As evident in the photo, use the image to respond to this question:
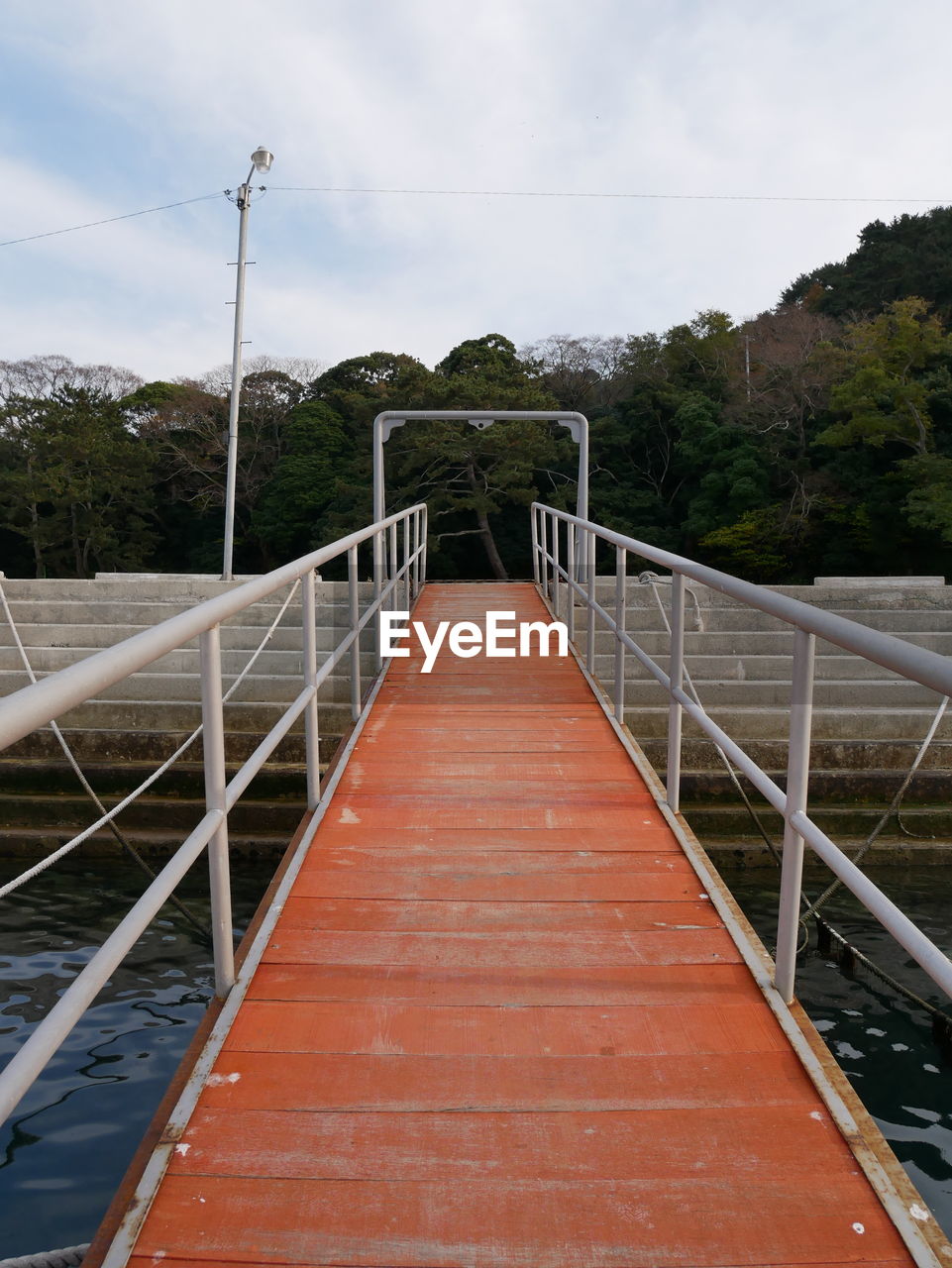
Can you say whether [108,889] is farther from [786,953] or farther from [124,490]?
[124,490]

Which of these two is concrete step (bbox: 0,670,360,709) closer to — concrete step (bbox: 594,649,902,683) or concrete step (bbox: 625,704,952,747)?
concrete step (bbox: 625,704,952,747)

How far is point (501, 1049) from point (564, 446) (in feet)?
95.3

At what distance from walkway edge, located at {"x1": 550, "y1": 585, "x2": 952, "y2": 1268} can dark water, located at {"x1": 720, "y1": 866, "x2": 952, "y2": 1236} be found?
1.11 m

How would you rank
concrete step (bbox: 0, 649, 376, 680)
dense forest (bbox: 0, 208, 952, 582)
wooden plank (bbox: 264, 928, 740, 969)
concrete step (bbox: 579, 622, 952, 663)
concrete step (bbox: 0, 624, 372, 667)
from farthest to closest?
dense forest (bbox: 0, 208, 952, 582), concrete step (bbox: 0, 624, 372, 667), concrete step (bbox: 579, 622, 952, 663), concrete step (bbox: 0, 649, 376, 680), wooden plank (bbox: 264, 928, 740, 969)

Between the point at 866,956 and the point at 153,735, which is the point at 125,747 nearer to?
the point at 153,735

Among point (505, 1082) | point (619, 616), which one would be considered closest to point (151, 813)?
point (619, 616)

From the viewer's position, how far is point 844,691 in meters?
7.44

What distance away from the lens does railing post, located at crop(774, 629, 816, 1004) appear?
7.26 feet

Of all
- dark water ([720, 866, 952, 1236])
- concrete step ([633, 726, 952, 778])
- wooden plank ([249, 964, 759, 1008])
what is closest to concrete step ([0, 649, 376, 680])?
concrete step ([633, 726, 952, 778])

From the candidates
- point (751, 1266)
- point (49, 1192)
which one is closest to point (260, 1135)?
point (751, 1266)

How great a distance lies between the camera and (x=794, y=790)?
7.44 ft

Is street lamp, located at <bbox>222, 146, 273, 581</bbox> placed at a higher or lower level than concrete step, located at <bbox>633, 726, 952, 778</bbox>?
higher

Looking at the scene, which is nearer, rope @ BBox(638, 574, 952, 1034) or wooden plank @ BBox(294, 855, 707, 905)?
wooden plank @ BBox(294, 855, 707, 905)

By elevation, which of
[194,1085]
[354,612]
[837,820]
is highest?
[354,612]
